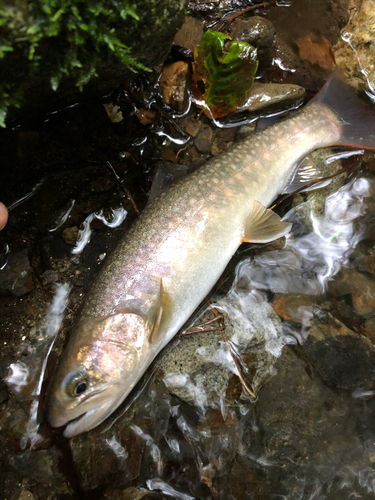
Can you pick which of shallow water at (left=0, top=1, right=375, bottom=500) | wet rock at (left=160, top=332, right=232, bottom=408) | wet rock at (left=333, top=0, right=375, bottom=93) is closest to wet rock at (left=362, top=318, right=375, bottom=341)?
shallow water at (left=0, top=1, right=375, bottom=500)

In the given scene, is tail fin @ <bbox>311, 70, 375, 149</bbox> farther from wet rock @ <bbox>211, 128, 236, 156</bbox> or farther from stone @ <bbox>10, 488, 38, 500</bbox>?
stone @ <bbox>10, 488, 38, 500</bbox>

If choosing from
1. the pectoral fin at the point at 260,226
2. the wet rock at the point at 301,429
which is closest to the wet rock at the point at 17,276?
the pectoral fin at the point at 260,226

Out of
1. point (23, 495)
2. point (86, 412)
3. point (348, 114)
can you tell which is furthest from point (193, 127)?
point (23, 495)

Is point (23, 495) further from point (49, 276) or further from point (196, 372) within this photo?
point (49, 276)

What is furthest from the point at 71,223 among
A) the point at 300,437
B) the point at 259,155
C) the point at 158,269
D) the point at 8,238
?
the point at 300,437

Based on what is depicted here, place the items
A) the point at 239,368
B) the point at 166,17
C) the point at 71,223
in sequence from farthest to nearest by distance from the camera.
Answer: the point at 71,223 → the point at 239,368 → the point at 166,17

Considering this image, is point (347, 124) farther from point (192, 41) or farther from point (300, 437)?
point (300, 437)
